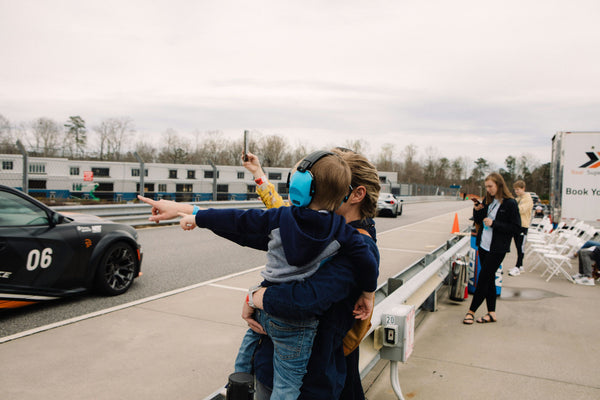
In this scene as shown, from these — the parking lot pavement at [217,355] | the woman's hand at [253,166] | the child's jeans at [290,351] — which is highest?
the woman's hand at [253,166]

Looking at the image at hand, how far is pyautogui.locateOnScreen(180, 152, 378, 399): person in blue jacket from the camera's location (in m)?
1.59

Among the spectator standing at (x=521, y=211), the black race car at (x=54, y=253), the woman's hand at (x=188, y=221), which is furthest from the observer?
the spectator standing at (x=521, y=211)

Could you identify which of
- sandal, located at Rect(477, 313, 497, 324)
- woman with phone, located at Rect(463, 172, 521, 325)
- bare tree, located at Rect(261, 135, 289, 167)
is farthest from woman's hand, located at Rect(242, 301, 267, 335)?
bare tree, located at Rect(261, 135, 289, 167)

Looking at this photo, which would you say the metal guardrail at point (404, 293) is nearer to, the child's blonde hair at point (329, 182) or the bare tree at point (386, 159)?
the child's blonde hair at point (329, 182)

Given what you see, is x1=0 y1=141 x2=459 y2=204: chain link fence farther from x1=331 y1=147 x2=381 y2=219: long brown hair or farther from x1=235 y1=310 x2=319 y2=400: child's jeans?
x1=235 y1=310 x2=319 y2=400: child's jeans

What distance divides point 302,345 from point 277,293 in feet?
0.71

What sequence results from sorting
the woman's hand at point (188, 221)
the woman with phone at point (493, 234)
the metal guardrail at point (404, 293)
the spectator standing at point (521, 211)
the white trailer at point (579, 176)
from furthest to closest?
the white trailer at point (579, 176) < the spectator standing at point (521, 211) < the woman with phone at point (493, 234) < the metal guardrail at point (404, 293) < the woman's hand at point (188, 221)

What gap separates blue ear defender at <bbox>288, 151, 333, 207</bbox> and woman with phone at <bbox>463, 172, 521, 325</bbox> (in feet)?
14.0

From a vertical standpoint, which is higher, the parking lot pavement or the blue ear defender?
the blue ear defender

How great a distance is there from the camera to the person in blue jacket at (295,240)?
5.22ft

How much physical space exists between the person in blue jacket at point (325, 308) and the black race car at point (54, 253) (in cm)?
414

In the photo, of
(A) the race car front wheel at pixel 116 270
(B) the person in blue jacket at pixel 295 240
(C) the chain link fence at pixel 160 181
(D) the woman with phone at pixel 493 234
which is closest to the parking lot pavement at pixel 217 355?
(D) the woman with phone at pixel 493 234

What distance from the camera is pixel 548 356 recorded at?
455 centimetres

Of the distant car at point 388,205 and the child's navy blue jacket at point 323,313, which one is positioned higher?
the child's navy blue jacket at point 323,313
